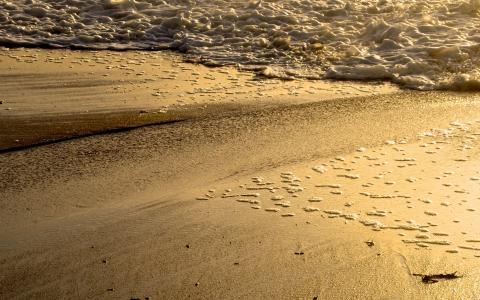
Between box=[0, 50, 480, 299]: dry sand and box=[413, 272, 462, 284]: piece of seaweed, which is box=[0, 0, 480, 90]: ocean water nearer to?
box=[0, 50, 480, 299]: dry sand

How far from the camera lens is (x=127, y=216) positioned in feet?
11.8

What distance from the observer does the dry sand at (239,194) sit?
9.84 ft

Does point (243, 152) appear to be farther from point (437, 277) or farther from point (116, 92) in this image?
point (437, 277)

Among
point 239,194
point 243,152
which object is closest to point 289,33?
point 243,152

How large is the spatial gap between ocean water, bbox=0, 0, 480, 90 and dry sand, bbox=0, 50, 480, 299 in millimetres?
603

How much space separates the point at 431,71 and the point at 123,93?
109 inches

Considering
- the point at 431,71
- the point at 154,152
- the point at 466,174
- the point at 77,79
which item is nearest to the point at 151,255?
the point at 154,152

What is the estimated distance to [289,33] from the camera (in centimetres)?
729

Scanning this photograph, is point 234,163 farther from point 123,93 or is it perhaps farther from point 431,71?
point 431,71

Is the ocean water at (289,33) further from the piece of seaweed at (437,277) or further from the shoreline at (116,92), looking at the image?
the piece of seaweed at (437,277)

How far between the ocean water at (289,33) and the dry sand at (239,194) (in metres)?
0.60

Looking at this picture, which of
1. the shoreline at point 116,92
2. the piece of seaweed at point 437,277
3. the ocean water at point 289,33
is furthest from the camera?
Result: the ocean water at point 289,33

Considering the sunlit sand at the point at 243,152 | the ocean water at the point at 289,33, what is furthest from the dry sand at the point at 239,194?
the ocean water at the point at 289,33

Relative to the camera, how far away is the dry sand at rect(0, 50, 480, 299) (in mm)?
3000
